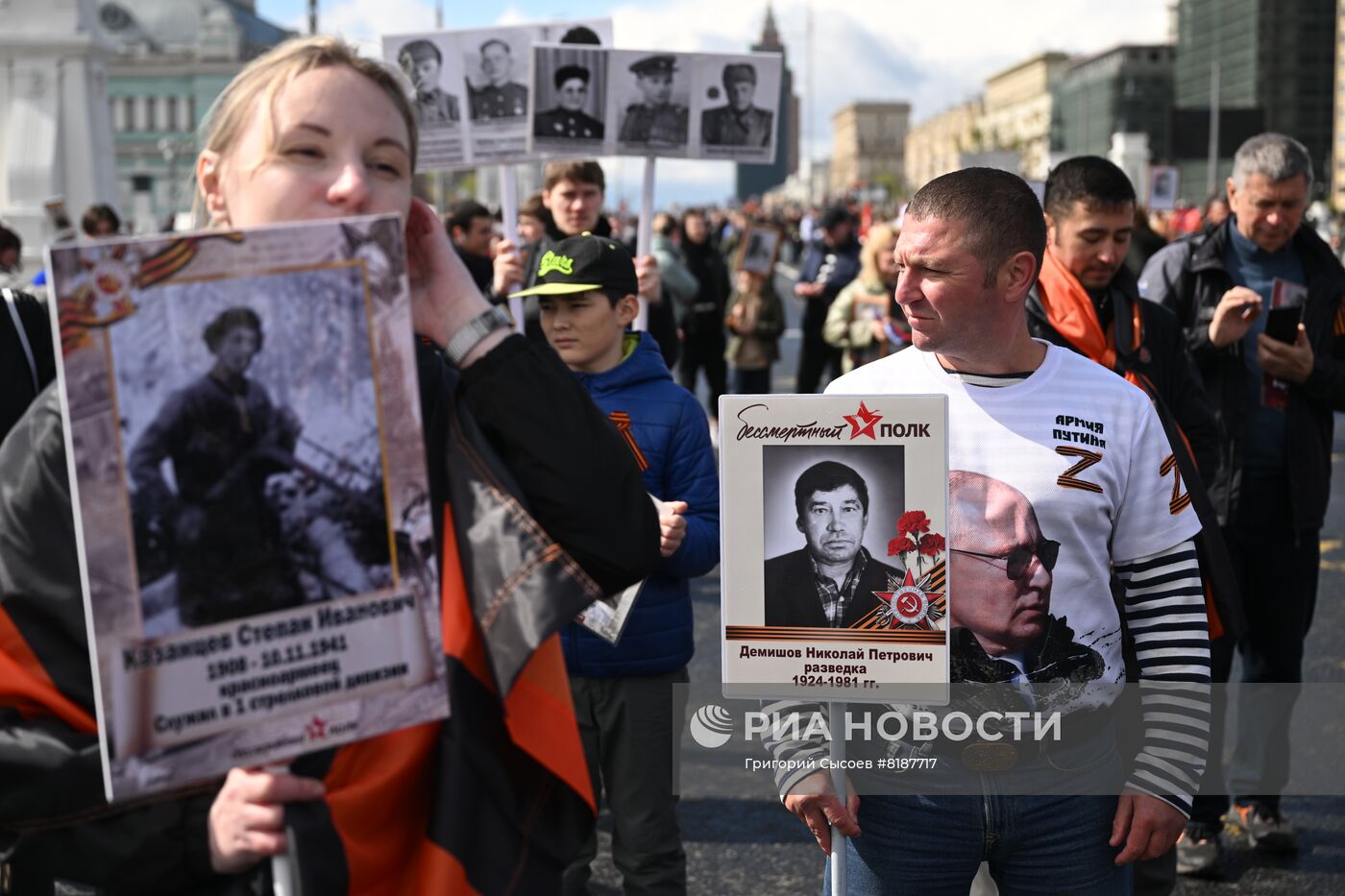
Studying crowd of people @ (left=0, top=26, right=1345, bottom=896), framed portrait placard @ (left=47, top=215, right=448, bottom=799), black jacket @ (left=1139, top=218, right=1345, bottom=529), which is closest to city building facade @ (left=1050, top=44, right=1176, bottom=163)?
black jacket @ (left=1139, top=218, right=1345, bottom=529)

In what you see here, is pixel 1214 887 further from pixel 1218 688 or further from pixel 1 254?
pixel 1 254

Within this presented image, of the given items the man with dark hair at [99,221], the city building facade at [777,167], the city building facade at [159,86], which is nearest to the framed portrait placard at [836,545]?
the man with dark hair at [99,221]

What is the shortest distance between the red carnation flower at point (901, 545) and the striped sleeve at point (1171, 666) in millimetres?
553

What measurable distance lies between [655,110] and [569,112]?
0.38 m

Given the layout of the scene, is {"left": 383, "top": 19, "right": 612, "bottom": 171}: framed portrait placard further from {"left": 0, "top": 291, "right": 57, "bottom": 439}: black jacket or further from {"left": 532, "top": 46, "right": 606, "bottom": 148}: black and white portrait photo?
{"left": 0, "top": 291, "right": 57, "bottom": 439}: black jacket

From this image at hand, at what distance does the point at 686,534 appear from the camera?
143 inches

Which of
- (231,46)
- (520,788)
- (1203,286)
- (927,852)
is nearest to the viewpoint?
(520,788)

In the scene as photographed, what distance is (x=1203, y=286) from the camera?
468cm

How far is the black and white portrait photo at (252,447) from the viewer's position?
1.44 m

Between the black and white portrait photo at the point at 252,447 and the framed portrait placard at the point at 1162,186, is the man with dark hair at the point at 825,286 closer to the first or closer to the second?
the framed portrait placard at the point at 1162,186

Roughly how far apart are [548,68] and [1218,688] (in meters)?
3.62

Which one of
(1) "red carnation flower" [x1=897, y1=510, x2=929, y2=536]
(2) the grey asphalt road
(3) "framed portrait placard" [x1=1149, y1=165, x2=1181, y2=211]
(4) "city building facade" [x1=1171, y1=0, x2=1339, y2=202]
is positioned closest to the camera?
(1) "red carnation flower" [x1=897, y1=510, x2=929, y2=536]

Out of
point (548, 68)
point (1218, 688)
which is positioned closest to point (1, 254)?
point (548, 68)

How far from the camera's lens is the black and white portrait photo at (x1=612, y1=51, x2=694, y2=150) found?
6.21 metres
